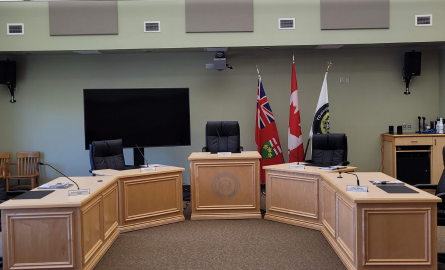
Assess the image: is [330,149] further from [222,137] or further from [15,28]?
[15,28]

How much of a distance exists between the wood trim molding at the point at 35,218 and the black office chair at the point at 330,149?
317 cm

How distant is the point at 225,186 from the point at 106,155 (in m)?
1.64

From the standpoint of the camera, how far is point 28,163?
6.43 metres

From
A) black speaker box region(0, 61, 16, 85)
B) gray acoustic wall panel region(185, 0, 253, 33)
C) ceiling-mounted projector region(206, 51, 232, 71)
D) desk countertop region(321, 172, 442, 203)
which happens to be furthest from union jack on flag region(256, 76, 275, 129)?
black speaker box region(0, 61, 16, 85)

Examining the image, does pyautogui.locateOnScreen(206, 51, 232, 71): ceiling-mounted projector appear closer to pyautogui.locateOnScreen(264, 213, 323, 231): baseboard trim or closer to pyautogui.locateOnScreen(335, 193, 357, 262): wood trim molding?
pyautogui.locateOnScreen(264, 213, 323, 231): baseboard trim

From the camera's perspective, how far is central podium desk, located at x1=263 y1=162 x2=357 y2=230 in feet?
13.8

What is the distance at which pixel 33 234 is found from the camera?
2.86m

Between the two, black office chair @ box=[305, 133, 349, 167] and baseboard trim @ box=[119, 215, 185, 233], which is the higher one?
black office chair @ box=[305, 133, 349, 167]

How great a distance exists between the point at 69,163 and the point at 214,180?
330 cm

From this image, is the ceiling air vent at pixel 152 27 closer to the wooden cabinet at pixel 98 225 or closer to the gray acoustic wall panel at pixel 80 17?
the gray acoustic wall panel at pixel 80 17

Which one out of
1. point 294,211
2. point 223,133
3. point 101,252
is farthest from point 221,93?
point 101,252

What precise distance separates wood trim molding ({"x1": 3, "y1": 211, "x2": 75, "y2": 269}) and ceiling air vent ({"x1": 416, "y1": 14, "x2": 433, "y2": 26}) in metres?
5.75

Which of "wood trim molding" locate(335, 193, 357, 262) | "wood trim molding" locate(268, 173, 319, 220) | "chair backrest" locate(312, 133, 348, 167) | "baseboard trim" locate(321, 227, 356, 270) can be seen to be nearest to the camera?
"wood trim molding" locate(335, 193, 357, 262)

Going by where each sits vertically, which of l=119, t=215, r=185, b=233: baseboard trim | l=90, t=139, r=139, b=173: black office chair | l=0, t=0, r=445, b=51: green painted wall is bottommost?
l=119, t=215, r=185, b=233: baseboard trim
